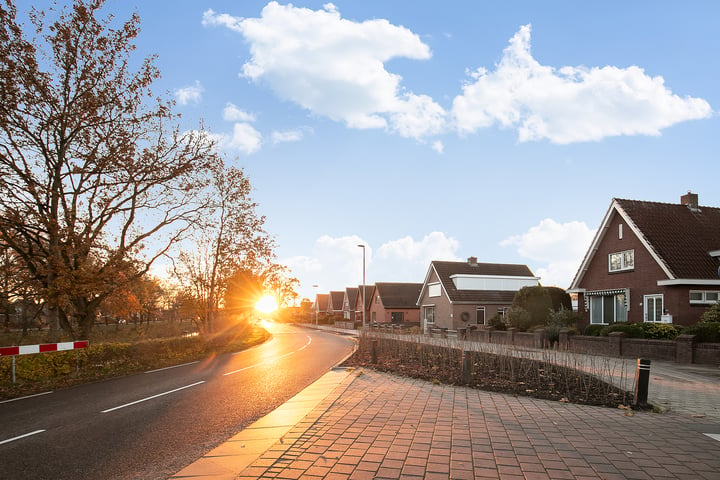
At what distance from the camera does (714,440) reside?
21.1 feet

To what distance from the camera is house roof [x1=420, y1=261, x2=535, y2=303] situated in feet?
147

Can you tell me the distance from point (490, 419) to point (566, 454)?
183 centimetres

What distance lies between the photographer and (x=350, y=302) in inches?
3263

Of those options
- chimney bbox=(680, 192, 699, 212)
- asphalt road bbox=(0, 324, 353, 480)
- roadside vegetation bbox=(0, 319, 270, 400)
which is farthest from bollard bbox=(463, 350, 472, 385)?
chimney bbox=(680, 192, 699, 212)

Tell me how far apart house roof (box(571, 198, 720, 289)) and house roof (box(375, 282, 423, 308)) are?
33.7 meters

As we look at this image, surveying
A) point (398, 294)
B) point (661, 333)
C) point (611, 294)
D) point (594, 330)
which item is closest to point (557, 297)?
point (611, 294)

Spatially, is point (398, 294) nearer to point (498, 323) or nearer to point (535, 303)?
point (498, 323)

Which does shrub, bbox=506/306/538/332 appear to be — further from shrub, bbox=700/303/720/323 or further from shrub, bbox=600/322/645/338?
→ shrub, bbox=700/303/720/323

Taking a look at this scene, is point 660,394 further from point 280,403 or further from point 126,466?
point 126,466

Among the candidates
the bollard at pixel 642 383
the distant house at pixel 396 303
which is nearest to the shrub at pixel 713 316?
the bollard at pixel 642 383

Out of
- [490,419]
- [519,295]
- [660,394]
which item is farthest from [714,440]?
[519,295]

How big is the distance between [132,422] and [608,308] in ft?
87.3

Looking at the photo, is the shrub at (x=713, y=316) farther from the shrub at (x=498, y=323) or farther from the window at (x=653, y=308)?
the shrub at (x=498, y=323)

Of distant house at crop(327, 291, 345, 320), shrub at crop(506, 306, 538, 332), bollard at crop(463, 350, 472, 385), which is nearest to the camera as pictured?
bollard at crop(463, 350, 472, 385)
